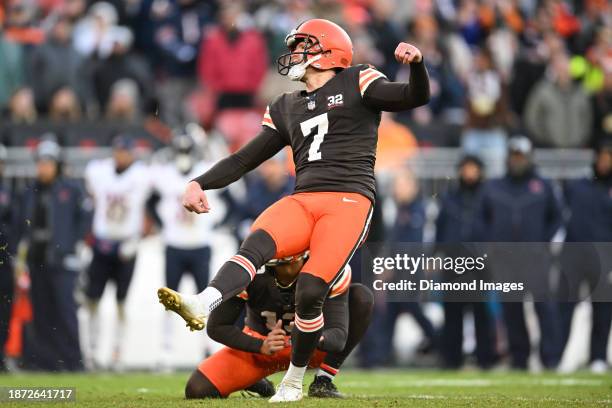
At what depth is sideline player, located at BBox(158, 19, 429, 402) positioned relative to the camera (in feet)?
21.3

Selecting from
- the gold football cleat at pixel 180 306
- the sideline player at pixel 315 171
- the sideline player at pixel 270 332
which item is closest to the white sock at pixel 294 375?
the sideline player at pixel 315 171

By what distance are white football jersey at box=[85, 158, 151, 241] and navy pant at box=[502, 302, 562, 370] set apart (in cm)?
354

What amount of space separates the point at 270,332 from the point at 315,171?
0.93 m

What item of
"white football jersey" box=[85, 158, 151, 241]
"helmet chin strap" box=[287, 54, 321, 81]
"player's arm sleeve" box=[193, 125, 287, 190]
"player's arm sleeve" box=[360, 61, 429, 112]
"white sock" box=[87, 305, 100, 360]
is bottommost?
"white sock" box=[87, 305, 100, 360]

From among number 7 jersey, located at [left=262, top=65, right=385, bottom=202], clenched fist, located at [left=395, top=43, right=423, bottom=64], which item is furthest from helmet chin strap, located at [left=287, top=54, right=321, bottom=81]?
clenched fist, located at [left=395, top=43, right=423, bottom=64]

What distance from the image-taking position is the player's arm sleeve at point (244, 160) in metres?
7.02

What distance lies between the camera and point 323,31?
7066 mm

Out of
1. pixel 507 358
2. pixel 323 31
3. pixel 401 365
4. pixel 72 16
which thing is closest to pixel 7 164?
pixel 72 16

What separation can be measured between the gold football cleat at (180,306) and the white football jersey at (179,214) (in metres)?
5.76

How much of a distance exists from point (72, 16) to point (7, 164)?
3.19 meters

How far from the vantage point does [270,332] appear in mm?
7039

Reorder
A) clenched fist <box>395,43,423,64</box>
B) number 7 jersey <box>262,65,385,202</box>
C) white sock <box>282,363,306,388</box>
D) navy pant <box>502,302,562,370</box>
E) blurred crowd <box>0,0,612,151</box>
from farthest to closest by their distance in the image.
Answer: blurred crowd <box>0,0,612,151</box>
navy pant <box>502,302,562,370</box>
number 7 jersey <box>262,65,385,202</box>
white sock <box>282,363,306,388</box>
clenched fist <box>395,43,423,64</box>

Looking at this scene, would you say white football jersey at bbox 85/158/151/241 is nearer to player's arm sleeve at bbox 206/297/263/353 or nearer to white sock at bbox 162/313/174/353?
white sock at bbox 162/313/174/353

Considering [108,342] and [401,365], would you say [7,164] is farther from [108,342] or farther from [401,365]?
[401,365]
